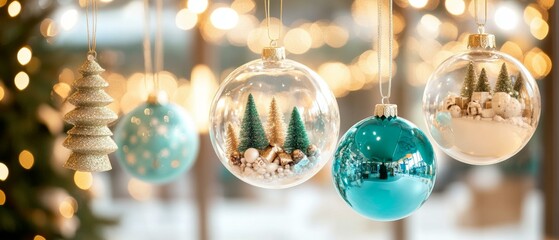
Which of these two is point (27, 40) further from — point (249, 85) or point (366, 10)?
point (249, 85)

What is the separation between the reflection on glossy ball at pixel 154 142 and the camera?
1934 millimetres

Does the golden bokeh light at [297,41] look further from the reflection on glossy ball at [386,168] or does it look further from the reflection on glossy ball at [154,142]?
the reflection on glossy ball at [386,168]

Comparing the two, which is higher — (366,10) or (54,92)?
(366,10)

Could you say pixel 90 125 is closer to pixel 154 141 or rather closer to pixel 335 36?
pixel 154 141

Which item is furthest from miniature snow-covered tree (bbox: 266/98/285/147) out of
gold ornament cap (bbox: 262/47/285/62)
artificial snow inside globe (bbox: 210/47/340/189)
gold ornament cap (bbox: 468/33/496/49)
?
gold ornament cap (bbox: 468/33/496/49)

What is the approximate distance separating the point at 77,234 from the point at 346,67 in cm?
144

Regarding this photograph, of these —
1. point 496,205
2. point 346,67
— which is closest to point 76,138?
point 346,67

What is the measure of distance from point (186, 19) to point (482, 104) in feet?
7.98

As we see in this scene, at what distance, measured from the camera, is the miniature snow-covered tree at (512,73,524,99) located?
1421mm

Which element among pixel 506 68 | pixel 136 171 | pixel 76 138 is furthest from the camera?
pixel 136 171

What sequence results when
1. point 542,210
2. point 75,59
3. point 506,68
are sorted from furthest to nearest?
1. point 542,210
2. point 75,59
3. point 506,68

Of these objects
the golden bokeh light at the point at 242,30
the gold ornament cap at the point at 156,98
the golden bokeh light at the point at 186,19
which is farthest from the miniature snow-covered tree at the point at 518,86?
the golden bokeh light at the point at 186,19

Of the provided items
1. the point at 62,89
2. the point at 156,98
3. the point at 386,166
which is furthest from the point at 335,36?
the point at 386,166

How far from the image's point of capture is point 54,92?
3.05 m
